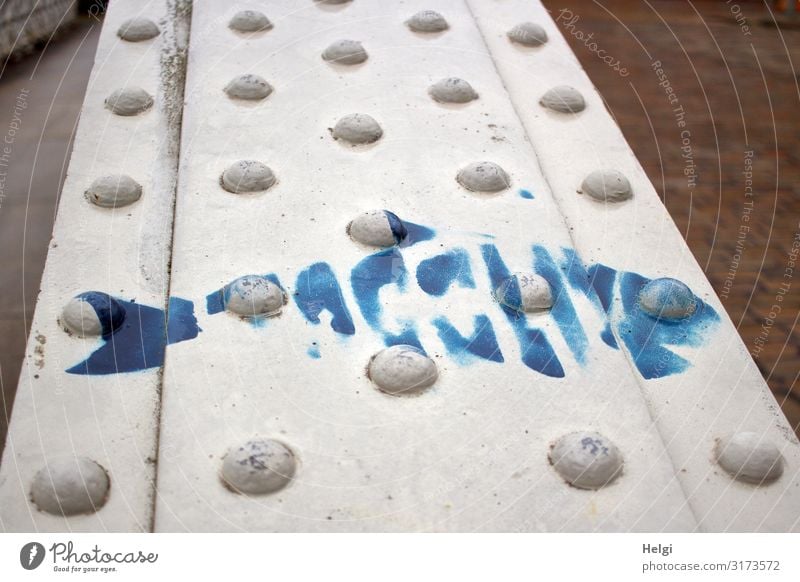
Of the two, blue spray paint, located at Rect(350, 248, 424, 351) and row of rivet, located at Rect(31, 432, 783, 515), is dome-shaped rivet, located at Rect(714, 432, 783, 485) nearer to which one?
row of rivet, located at Rect(31, 432, 783, 515)

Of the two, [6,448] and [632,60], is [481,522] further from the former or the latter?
[632,60]

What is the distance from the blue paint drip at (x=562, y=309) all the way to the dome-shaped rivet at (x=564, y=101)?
621mm

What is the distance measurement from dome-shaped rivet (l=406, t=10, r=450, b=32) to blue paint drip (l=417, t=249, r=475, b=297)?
3.23 feet

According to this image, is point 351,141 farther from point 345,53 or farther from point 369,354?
point 369,354

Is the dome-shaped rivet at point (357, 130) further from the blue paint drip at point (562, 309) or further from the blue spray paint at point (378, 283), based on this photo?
the blue paint drip at point (562, 309)

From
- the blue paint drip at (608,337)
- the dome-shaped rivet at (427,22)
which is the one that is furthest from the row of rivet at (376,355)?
the dome-shaped rivet at (427,22)

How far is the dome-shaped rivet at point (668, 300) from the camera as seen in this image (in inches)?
72.0

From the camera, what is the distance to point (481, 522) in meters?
1.42

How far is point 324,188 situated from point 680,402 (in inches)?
35.2

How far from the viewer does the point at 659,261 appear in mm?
1949

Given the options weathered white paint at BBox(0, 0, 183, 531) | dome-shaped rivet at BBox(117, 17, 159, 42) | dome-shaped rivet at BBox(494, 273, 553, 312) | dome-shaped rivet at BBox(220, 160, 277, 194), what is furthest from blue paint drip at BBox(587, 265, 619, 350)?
dome-shaped rivet at BBox(117, 17, 159, 42)

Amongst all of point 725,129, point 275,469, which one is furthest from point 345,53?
point 275,469

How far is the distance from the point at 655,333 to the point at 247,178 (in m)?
0.94

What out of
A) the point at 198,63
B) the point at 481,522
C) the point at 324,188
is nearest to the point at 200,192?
the point at 324,188
